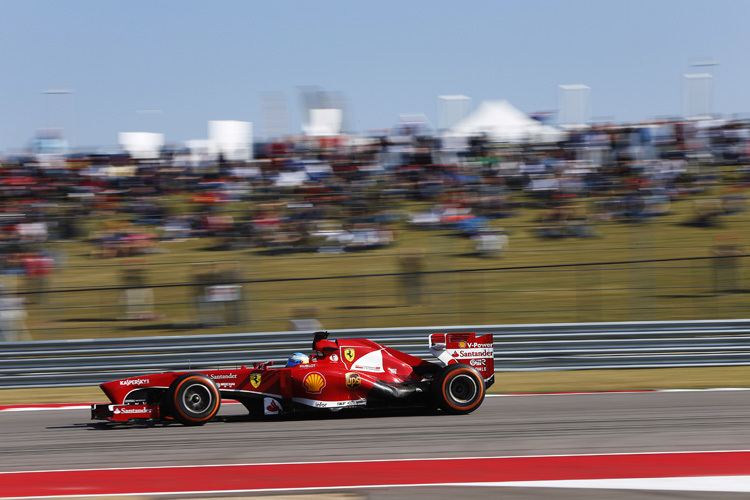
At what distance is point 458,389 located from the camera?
837cm

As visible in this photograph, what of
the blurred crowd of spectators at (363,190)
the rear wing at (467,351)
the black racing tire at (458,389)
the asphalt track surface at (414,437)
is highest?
the blurred crowd of spectators at (363,190)

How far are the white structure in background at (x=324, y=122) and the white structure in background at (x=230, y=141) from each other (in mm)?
1650

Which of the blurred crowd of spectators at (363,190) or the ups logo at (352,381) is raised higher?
the blurred crowd of spectators at (363,190)

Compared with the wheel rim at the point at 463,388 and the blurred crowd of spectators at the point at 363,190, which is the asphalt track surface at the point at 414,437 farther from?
the blurred crowd of spectators at the point at 363,190

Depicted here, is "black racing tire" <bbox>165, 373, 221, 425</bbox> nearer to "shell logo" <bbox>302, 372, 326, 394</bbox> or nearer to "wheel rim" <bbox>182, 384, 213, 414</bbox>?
"wheel rim" <bbox>182, 384, 213, 414</bbox>

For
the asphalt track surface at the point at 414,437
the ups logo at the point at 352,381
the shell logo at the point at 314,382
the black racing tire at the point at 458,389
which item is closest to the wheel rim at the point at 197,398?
the asphalt track surface at the point at 414,437

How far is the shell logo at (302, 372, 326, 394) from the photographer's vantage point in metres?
8.04

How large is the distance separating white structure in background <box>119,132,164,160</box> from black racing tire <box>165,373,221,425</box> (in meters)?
12.8

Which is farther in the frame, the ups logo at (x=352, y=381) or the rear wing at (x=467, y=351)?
→ the rear wing at (x=467, y=351)

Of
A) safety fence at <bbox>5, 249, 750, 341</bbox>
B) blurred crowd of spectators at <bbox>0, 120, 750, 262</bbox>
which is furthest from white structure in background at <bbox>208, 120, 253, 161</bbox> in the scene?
safety fence at <bbox>5, 249, 750, 341</bbox>

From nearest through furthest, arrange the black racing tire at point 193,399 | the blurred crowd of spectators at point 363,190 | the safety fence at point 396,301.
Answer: the black racing tire at point 193,399
the safety fence at point 396,301
the blurred crowd of spectators at point 363,190

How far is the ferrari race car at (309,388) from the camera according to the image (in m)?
7.96

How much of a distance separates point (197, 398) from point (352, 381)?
153 cm

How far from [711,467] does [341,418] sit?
371 centimetres
